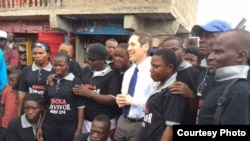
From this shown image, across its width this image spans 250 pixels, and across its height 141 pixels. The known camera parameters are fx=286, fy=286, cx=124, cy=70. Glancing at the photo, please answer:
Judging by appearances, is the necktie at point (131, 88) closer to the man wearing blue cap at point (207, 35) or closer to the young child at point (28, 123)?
the man wearing blue cap at point (207, 35)

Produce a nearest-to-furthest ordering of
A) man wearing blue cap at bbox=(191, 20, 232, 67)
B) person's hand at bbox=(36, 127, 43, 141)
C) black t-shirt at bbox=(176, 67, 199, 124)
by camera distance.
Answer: black t-shirt at bbox=(176, 67, 199, 124)
man wearing blue cap at bbox=(191, 20, 232, 67)
person's hand at bbox=(36, 127, 43, 141)

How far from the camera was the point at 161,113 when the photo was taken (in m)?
2.22

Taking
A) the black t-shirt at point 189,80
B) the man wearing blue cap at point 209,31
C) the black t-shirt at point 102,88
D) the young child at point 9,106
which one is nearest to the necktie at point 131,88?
the black t-shirt at point 102,88

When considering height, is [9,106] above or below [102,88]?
below

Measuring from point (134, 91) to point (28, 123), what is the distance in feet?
3.99

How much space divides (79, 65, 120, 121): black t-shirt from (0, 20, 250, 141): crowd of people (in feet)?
0.04

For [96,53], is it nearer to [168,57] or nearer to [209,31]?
[168,57]

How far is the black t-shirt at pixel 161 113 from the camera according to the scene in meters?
2.10

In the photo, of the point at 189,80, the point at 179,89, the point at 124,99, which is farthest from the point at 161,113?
the point at 124,99

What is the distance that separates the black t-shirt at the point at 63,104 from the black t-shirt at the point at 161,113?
1.05m

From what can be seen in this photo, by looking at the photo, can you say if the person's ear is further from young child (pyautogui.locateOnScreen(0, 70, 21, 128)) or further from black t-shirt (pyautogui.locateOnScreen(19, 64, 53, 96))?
young child (pyautogui.locateOnScreen(0, 70, 21, 128))

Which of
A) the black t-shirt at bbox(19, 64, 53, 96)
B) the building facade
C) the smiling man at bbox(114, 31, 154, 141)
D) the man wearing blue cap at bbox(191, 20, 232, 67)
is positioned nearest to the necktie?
the smiling man at bbox(114, 31, 154, 141)

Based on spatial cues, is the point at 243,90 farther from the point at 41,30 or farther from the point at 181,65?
the point at 41,30

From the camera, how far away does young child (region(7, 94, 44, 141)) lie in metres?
3.05
